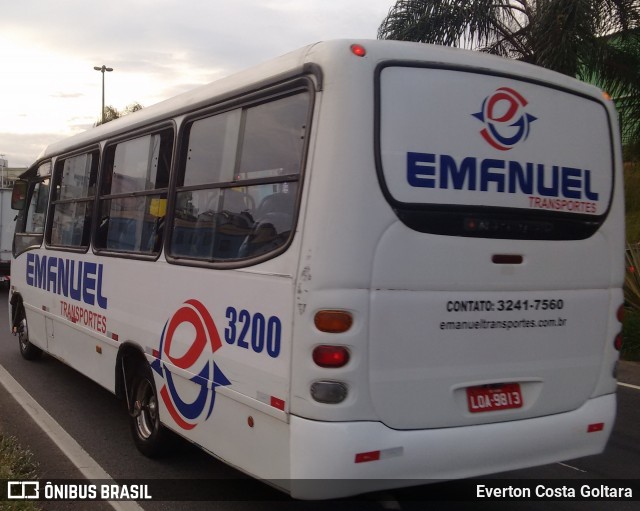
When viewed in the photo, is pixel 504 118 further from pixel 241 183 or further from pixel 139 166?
pixel 139 166

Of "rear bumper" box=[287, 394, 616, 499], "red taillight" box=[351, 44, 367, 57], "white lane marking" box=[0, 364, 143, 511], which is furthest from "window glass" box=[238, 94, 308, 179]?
"white lane marking" box=[0, 364, 143, 511]

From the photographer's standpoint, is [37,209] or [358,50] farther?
[37,209]

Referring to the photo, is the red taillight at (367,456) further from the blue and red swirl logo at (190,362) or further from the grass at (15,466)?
the grass at (15,466)

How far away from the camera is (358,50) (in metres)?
3.76

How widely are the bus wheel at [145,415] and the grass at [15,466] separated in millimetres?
810

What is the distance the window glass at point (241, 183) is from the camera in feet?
13.2

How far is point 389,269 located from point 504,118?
121 cm

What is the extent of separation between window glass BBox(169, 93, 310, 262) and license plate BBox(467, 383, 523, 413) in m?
1.38

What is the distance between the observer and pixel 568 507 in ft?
15.6

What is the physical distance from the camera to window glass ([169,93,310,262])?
4012 millimetres

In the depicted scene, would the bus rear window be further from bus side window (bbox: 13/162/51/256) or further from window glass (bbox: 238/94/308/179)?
bus side window (bbox: 13/162/51/256)

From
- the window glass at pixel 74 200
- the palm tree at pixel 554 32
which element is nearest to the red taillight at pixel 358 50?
the window glass at pixel 74 200

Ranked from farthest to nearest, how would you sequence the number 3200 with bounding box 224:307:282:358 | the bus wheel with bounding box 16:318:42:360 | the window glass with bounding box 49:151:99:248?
1. the bus wheel with bounding box 16:318:42:360
2. the window glass with bounding box 49:151:99:248
3. the number 3200 with bounding box 224:307:282:358

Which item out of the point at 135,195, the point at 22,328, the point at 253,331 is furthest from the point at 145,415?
the point at 22,328
